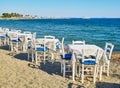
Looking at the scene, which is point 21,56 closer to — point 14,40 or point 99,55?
point 14,40

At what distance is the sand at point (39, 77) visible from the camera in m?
8.42

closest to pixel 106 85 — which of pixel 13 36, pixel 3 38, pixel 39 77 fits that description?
pixel 39 77

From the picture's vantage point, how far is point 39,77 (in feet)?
30.5

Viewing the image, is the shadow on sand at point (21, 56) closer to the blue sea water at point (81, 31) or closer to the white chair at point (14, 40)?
the white chair at point (14, 40)

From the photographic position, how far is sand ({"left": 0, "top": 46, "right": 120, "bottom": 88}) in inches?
332

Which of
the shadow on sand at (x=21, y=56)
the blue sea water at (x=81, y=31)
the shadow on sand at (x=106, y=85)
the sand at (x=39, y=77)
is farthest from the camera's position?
the blue sea water at (x=81, y=31)

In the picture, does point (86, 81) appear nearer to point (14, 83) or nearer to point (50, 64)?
point (14, 83)

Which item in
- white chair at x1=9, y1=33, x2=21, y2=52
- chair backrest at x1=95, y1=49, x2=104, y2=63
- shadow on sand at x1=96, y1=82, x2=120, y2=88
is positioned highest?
chair backrest at x1=95, y1=49, x2=104, y2=63

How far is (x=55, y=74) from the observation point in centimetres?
1008

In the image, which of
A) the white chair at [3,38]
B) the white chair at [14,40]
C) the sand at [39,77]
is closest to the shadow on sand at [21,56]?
the white chair at [14,40]

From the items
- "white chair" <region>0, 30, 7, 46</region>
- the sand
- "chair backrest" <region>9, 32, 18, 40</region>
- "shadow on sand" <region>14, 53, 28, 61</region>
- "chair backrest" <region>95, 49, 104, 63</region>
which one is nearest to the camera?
the sand

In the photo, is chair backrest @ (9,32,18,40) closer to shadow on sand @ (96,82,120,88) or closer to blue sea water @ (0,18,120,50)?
shadow on sand @ (96,82,120,88)

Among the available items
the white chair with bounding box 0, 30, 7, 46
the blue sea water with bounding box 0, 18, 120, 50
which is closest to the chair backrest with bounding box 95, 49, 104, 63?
the white chair with bounding box 0, 30, 7, 46

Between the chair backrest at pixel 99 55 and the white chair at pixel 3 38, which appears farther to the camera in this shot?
the white chair at pixel 3 38
